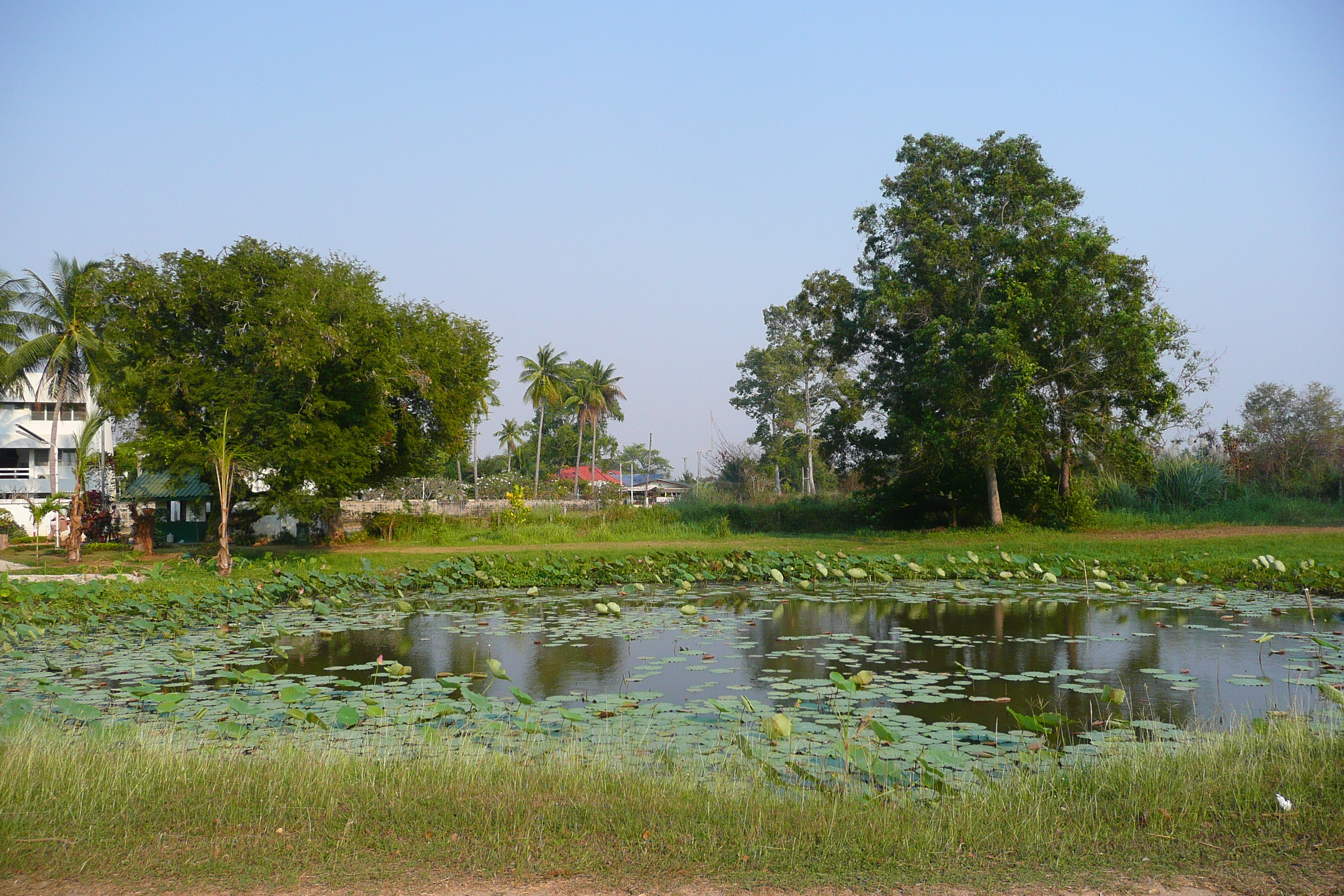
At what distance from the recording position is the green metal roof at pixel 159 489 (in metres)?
29.9

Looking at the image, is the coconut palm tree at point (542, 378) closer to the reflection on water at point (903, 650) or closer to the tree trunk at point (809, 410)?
the tree trunk at point (809, 410)

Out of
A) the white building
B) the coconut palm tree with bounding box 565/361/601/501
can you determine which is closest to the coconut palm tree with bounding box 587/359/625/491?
the coconut palm tree with bounding box 565/361/601/501

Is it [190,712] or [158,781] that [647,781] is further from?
[190,712]

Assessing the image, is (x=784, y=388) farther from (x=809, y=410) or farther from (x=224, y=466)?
(x=224, y=466)

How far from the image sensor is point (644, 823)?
4.20 meters

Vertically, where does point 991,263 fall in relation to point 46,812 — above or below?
above

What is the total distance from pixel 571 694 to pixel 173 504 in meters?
31.1

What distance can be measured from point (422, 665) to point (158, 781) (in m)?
4.32

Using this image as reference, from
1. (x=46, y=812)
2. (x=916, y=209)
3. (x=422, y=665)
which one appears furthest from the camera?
(x=916, y=209)

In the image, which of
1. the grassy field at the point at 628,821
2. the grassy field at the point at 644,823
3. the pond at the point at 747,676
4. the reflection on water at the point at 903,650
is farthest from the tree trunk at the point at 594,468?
the grassy field at the point at 644,823

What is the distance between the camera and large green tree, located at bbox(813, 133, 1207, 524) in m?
21.8

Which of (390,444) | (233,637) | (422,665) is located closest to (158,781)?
(422,665)

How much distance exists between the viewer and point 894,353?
88.3 feet

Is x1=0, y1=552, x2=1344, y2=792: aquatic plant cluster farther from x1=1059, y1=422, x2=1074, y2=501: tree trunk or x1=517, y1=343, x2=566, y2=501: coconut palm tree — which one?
x1=517, y1=343, x2=566, y2=501: coconut palm tree
